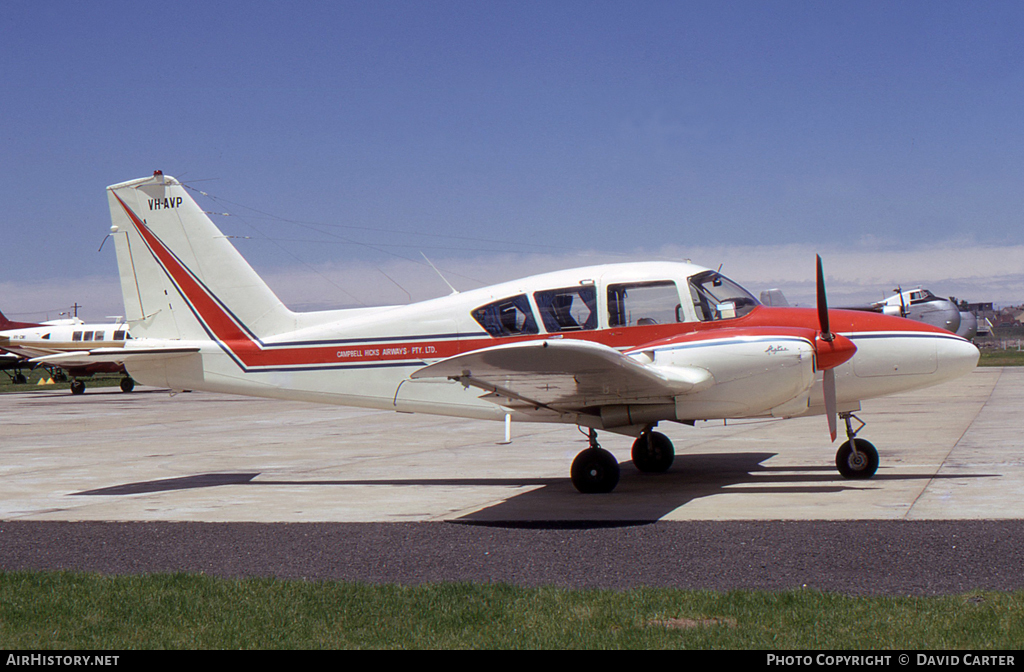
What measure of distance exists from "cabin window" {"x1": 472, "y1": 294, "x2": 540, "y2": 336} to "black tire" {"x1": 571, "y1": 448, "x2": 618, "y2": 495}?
5.41ft

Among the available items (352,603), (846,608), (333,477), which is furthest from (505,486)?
(846,608)

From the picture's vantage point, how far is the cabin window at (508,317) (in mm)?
10375

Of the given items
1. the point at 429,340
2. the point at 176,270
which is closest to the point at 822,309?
the point at 429,340

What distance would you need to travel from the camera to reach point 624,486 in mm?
10500

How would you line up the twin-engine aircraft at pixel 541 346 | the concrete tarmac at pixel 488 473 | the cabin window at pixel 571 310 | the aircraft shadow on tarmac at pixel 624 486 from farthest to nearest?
the cabin window at pixel 571 310 < the twin-engine aircraft at pixel 541 346 < the concrete tarmac at pixel 488 473 < the aircraft shadow on tarmac at pixel 624 486

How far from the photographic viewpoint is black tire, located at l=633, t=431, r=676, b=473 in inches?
455

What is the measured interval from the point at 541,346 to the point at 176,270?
6573 millimetres

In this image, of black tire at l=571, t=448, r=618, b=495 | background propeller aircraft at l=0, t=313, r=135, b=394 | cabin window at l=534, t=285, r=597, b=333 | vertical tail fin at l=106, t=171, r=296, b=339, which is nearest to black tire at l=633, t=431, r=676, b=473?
black tire at l=571, t=448, r=618, b=495

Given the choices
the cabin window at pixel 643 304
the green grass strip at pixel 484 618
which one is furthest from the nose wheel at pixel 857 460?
the green grass strip at pixel 484 618

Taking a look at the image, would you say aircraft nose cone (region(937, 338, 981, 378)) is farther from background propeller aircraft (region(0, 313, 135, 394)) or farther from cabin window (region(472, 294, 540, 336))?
background propeller aircraft (region(0, 313, 135, 394))

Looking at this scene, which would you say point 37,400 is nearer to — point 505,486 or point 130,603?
point 505,486

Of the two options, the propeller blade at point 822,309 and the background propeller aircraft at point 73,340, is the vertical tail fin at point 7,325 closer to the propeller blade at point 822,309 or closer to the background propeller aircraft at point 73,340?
the background propeller aircraft at point 73,340

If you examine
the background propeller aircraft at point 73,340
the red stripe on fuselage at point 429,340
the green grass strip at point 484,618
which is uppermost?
the background propeller aircraft at point 73,340

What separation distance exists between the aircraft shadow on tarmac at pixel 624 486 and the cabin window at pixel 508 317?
194 centimetres
